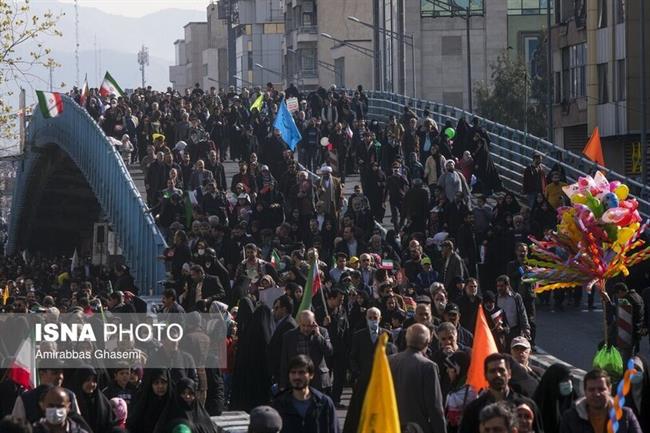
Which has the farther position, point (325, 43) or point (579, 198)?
point (325, 43)

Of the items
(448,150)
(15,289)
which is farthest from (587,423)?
(448,150)

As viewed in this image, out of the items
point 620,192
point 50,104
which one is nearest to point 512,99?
point 50,104

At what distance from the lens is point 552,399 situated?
11.6m

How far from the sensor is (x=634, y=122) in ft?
161

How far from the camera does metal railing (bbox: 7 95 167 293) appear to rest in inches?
1231

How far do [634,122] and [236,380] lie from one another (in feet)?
107

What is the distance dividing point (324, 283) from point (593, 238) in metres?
6.83

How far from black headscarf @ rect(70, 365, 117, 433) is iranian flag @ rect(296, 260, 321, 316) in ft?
18.6

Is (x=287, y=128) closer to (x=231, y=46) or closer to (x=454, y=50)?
(x=454, y=50)

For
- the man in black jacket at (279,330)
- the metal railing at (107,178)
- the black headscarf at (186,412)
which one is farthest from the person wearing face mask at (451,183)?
the black headscarf at (186,412)

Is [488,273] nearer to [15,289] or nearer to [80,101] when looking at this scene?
[15,289]

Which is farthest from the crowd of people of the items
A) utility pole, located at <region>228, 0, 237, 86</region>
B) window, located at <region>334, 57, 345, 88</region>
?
utility pole, located at <region>228, 0, 237, 86</region>

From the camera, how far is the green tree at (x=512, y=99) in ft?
248

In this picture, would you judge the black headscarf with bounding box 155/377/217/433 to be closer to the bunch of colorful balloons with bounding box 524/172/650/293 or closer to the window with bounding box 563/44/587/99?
the bunch of colorful balloons with bounding box 524/172/650/293
